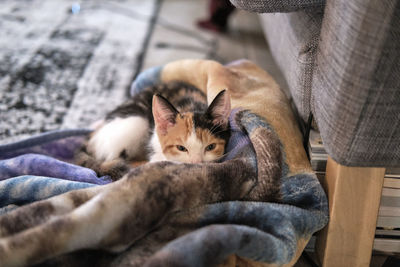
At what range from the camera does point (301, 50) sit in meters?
1.09

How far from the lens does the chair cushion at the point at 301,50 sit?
41.9 inches

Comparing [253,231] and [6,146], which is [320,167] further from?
[6,146]

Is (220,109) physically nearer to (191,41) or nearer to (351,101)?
(351,101)

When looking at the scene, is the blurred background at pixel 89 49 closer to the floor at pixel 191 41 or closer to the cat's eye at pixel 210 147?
the floor at pixel 191 41

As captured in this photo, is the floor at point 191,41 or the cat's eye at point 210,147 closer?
the cat's eye at point 210,147

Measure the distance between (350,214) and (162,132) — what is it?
0.56 meters

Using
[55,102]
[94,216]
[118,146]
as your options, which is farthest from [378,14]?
[55,102]

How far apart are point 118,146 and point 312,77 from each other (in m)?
0.63

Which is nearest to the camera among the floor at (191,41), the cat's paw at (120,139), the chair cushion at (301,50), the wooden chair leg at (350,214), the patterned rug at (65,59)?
the wooden chair leg at (350,214)

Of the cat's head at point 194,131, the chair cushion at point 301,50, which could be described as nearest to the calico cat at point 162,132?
the cat's head at point 194,131

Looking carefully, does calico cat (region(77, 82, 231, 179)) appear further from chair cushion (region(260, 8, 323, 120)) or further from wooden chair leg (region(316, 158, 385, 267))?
wooden chair leg (region(316, 158, 385, 267))

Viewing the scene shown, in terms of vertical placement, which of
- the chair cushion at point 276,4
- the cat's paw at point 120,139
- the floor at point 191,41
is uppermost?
the chair cushion at point 276,4

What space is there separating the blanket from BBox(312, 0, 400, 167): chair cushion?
0.16 metres

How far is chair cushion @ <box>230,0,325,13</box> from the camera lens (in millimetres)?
1014
